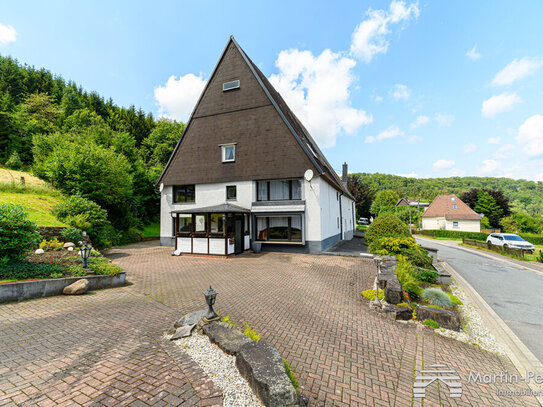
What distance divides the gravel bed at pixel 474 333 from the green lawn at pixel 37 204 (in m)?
18.6

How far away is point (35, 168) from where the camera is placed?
2236 cm

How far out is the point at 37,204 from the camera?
15414 mm

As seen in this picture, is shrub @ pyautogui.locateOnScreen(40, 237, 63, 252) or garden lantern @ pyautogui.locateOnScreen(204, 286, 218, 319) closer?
garden lantern @ pyautogui.locateOnScreen(204, 286, 218, 319)

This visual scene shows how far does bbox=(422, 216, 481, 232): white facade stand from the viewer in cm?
3881

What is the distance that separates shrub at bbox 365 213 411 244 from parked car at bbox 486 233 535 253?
1537cm

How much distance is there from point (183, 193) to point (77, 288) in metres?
12.6

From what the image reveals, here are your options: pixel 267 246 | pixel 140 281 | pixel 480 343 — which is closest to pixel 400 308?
pixel 480 343

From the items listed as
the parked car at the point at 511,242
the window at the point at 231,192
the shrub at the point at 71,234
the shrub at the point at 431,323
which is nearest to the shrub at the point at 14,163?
the shrub at the point at 71,234

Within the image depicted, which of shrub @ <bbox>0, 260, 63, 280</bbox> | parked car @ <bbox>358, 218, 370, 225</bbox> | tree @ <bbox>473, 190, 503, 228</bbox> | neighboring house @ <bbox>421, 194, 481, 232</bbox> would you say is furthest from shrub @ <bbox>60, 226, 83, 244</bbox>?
tree @ <bbox>473, 190, 503, 228</bbox>

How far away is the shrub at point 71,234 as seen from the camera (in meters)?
12.2

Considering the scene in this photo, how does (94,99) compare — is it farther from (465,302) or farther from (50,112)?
(465,302)

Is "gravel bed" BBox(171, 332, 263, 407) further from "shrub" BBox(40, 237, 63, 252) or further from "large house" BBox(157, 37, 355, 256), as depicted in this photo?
"shrub" BBox(40, 237, 63, 252)

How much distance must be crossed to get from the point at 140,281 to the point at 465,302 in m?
13.3

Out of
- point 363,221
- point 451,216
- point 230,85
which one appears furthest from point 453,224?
point 230,85
